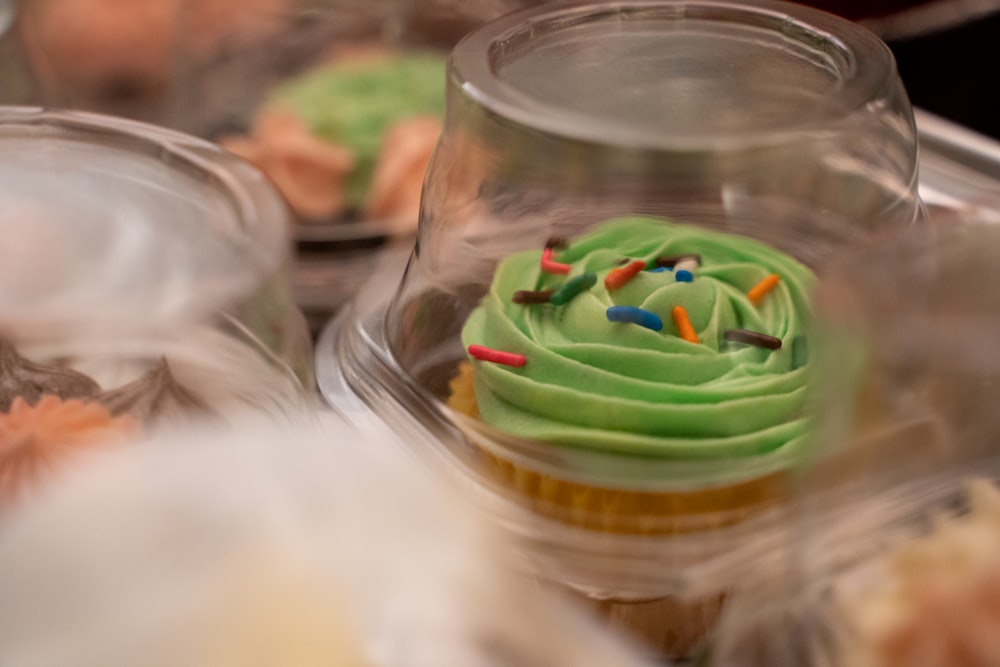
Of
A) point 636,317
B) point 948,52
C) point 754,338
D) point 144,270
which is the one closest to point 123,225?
point 144,270

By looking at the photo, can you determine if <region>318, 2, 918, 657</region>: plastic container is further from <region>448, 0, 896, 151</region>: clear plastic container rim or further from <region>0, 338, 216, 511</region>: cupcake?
<region>0, 338, 216, 511</region>: cupcake

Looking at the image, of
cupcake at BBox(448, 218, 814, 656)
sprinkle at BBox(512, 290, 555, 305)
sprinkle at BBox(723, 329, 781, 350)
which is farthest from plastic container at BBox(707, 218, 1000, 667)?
sprinkle at BBox(512, 290, 555, 305)

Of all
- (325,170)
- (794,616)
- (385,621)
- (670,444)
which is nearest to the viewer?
(385,621)

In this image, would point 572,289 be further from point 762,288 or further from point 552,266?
point 762,288

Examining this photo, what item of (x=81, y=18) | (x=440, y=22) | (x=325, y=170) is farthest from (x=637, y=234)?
(x=81, y=18)

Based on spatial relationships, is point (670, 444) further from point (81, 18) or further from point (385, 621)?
point (81, 18)

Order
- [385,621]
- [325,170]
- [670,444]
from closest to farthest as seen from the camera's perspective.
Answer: [385,621] → [670,444] → [325,170]
